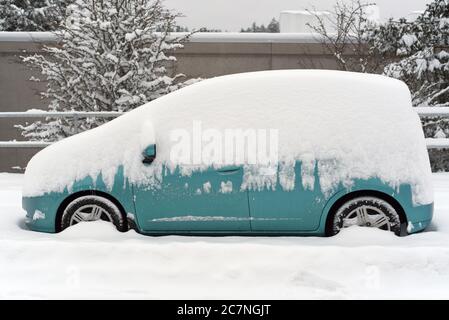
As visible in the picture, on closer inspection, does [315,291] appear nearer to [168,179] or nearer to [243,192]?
[243,192]

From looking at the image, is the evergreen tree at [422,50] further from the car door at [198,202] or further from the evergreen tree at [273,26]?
the evergreen tree at [273,26]

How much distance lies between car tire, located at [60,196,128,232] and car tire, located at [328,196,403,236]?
1.97m

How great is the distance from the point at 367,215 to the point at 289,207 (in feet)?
2.33

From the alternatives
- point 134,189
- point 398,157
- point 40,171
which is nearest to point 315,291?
point 398,157

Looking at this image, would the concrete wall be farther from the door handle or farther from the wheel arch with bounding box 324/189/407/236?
the wheel arch with bounding box 324/189/407/236

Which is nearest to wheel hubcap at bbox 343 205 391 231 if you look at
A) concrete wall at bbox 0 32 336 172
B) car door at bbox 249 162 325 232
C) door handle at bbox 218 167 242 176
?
car door at bbox 249 162 325 232

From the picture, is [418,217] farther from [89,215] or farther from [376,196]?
[89,215]

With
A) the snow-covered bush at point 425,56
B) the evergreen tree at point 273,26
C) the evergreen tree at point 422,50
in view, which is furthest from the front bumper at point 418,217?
the evergreen tree at point 273,26

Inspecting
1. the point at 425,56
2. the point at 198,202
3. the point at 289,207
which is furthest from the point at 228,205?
the point at 425,56

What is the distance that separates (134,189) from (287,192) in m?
1.40

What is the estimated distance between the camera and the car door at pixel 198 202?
4.99 m

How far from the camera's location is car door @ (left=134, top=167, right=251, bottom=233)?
4988mm

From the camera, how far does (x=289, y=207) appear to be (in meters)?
4.96

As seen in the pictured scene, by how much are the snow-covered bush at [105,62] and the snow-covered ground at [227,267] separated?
19.5 feet
